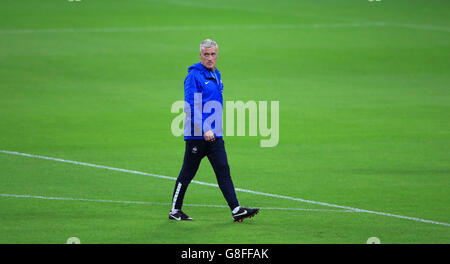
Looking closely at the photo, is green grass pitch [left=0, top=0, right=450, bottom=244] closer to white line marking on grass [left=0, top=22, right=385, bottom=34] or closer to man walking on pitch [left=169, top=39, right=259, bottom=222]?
white line marking on grass [left=0, top=22, right=385, bottom=34]

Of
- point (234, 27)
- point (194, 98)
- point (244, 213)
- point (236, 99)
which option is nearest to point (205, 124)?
point (194, 98)

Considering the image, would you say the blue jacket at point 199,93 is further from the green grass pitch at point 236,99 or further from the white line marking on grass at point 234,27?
the white line marking on grass at point 234,27

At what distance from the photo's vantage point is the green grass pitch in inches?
466

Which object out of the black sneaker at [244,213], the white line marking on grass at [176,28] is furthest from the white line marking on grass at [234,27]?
the black sneaker at [244,213]

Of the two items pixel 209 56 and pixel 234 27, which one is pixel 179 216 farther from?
pixel 234 27

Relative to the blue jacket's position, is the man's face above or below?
above

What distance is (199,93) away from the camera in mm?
11352

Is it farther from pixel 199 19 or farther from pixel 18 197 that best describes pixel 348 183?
pixel 199 19

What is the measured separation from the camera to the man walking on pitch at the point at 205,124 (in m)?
11.3

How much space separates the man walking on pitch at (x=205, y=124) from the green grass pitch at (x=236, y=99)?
43cm

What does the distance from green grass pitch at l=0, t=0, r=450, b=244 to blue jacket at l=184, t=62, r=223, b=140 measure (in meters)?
1.18

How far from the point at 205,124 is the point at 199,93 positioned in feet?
1.19

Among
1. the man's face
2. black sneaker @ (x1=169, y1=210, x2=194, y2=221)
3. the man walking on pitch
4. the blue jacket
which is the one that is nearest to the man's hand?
the man walking on pitch
